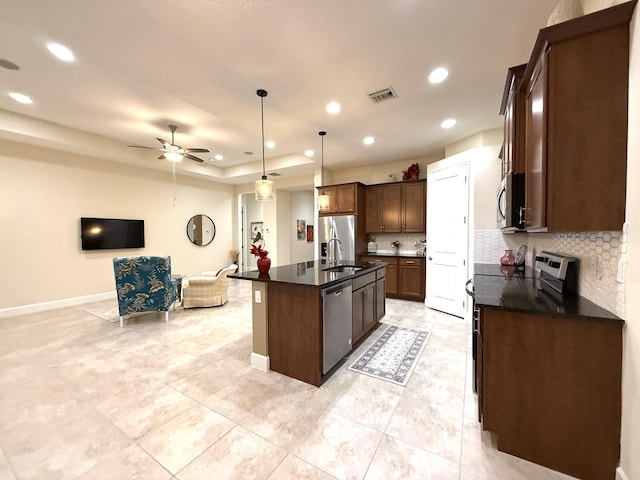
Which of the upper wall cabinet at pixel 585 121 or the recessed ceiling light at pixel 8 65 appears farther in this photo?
the recessed ceiling light at pixel 8 65

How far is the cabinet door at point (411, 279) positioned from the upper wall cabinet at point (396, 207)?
2.26 feet

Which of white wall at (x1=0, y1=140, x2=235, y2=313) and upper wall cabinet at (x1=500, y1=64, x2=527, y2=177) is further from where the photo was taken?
white wall at (x1=0, y1=140, x2=235, y2=313)

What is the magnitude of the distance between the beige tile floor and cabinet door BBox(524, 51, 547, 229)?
147cm

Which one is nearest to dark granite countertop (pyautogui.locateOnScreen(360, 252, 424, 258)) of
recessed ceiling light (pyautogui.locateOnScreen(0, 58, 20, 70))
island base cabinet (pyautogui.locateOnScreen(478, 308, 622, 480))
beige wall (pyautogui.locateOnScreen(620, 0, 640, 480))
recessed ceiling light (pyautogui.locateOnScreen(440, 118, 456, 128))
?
recessed ceiling light (pyautogui.locateOnScreen(440, 118, 456, 128))

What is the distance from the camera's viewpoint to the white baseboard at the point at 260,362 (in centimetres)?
248

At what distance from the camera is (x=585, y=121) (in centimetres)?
127

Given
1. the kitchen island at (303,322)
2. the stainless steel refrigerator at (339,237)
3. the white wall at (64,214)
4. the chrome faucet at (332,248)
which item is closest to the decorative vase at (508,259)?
Answer: the kitchen island at (303,322)

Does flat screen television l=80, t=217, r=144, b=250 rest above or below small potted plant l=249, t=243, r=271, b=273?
above

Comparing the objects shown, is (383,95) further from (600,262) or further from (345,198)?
(345,198)

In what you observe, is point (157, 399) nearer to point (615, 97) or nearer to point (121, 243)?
point (615, 97)

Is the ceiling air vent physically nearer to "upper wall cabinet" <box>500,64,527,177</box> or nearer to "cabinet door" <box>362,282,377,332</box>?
"upper wall cabinet" <box>500,64,527,177</box>

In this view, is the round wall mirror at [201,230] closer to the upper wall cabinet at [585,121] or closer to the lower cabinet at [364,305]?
the lower cabinet at [364,305]

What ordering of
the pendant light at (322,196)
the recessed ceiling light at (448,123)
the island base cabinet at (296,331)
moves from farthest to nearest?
the pendant light at (322,196), the recessed ceiling light at (448,123), the island base cabinet at (296,331)

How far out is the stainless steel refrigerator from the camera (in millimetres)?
5395
